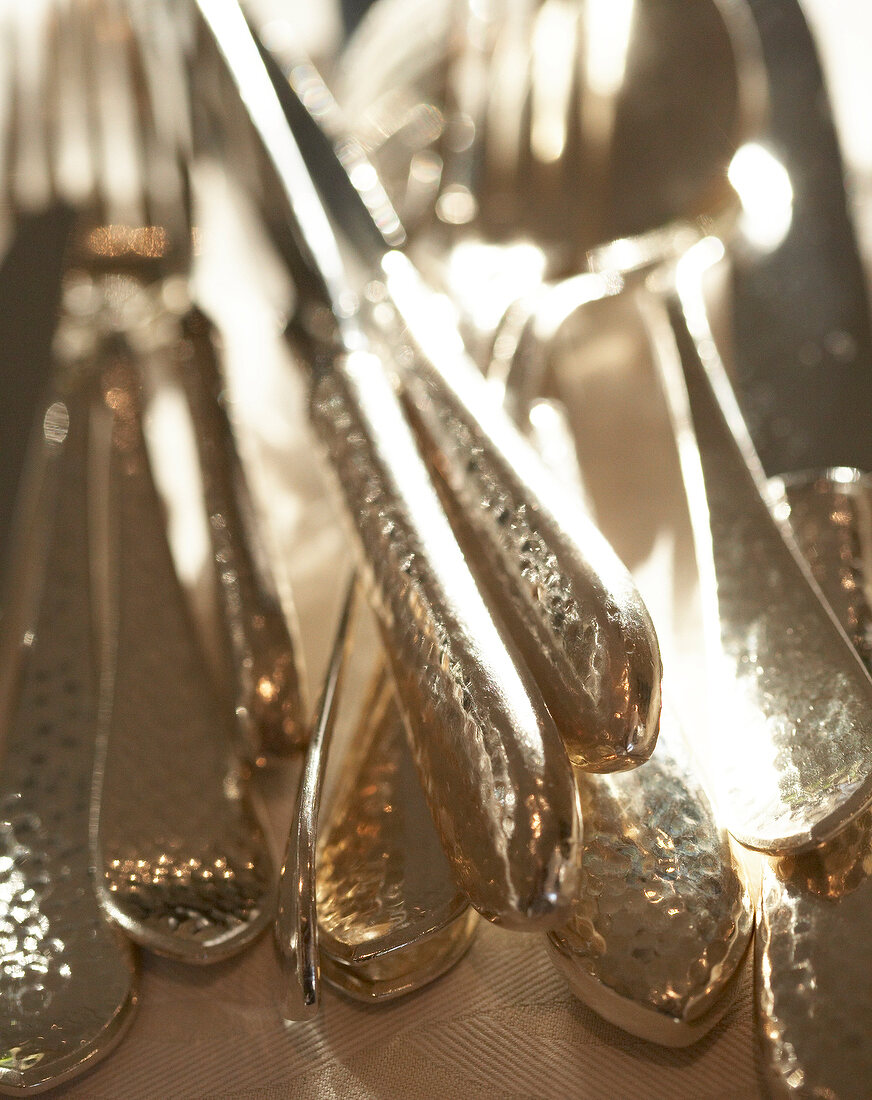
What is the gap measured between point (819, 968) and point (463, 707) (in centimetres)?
11

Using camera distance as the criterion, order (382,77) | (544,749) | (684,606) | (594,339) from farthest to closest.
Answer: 1. (382,77)
2. (594,339)
3. (684,606)
4. (544,749)

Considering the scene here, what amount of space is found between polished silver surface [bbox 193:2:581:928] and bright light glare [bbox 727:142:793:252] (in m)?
0.23

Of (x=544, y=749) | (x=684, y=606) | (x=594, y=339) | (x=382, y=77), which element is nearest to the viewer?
(x=544, y=749)

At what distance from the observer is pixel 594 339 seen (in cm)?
46

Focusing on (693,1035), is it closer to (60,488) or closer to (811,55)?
(60,488)

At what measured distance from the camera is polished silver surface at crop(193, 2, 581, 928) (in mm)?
214

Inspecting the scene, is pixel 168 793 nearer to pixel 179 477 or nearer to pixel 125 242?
pixel 179 477

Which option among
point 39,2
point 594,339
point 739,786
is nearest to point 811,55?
point 594,339

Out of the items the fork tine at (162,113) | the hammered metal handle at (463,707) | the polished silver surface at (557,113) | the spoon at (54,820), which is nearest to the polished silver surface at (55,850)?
the spoon at (54,820)

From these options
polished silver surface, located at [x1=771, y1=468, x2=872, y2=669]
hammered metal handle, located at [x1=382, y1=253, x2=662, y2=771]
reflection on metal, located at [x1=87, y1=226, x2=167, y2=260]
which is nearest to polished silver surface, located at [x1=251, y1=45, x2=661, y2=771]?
hammered metal handle, located at [x1=382, y1=253, x2=662, y2=771]

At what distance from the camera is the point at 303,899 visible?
24 centimetres

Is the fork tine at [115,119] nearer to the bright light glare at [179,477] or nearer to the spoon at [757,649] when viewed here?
the bright light glare at [179,477]

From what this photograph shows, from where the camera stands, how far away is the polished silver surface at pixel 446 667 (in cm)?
21

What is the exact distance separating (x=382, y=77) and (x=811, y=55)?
0.29 m
